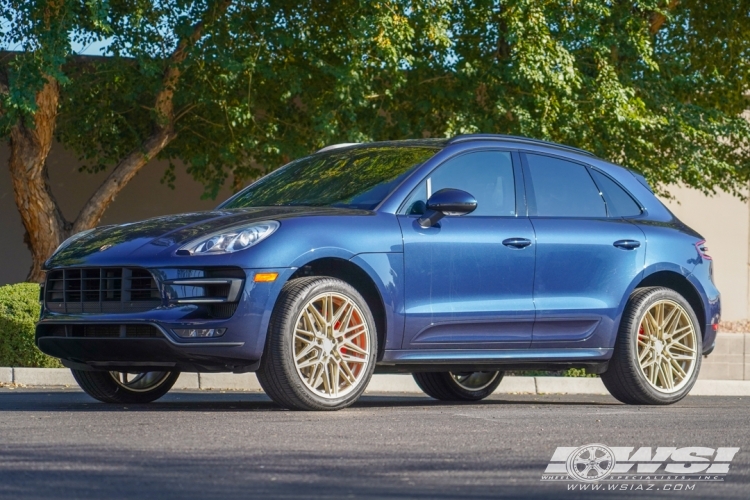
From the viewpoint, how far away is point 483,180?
26.8 feet

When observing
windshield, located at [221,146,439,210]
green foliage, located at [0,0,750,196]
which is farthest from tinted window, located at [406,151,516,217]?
green foliage, located at [0,0,750,196]

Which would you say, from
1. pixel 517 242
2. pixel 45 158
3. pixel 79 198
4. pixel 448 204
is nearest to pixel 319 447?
pixel 448 204

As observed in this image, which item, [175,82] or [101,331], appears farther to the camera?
[175,82]

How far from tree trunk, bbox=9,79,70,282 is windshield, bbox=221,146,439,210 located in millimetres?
8458

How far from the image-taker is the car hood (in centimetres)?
708

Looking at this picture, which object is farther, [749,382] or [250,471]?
[749,382]

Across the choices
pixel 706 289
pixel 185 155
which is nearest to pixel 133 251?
pixel 706 289

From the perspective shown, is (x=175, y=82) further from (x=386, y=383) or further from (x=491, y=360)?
(x=491, y=360)

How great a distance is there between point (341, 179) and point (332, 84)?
870 centimetres

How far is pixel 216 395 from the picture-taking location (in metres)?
9.96

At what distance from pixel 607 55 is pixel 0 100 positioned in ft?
24.5

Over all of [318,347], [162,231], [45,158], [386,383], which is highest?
[45,158]

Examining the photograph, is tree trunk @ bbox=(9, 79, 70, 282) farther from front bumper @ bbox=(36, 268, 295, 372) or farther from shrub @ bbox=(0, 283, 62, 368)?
front bumper @ bbox=(36, 268, 295, 372)

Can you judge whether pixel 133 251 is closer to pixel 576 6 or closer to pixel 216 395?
pixel 216 395
